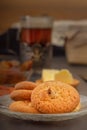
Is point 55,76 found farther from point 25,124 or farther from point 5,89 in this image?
point 25,124

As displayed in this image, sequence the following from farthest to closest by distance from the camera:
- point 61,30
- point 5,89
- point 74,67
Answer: point 61,30, point 74,67, point 5,89

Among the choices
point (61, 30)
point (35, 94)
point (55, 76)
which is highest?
point (35, 94)

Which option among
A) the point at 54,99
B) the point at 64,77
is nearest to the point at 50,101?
the point at 54,99

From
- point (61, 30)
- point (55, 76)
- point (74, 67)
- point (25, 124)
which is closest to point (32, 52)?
point (74, 67)

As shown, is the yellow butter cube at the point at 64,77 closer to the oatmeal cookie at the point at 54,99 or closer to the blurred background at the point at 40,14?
the oatmeal cookie at the point at 54,99

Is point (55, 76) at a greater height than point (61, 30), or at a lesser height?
greater

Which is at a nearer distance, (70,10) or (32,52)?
(32,52)

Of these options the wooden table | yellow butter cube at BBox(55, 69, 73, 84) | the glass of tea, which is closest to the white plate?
the wooden table
